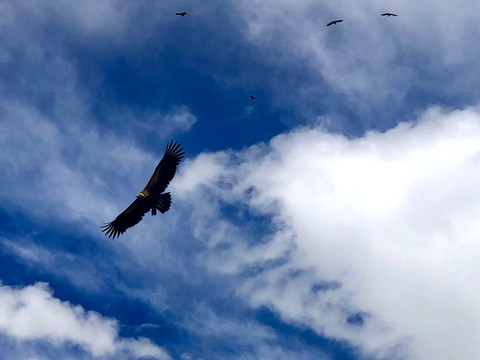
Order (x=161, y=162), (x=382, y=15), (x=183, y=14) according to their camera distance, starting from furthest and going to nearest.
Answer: (x=161, y=162) < (x=183, y=14) < (x=382, y=15)

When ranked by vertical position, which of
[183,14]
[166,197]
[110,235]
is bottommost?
[110,235]

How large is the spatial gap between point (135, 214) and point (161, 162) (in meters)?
5.42

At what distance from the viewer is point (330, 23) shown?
1464 inches

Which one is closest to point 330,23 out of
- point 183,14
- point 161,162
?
point 183,14

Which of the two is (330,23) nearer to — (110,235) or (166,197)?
(166,197)

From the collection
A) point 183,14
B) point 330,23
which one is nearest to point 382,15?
point 330,23

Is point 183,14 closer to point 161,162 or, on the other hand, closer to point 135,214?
point 161,162

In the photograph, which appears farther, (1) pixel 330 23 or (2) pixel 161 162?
(2) pixel 161 162

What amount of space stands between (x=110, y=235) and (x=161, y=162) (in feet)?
25.8

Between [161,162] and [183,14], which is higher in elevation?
[183,14]

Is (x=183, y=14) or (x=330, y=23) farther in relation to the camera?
(x=183, y=14)

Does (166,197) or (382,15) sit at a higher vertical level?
(382,15)

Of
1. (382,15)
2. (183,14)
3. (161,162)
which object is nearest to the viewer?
(382,15)

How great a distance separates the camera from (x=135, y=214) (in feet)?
158
